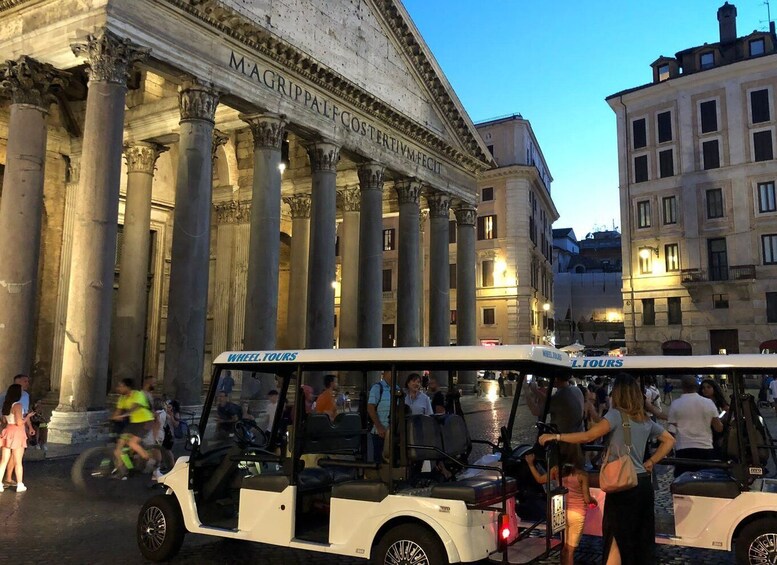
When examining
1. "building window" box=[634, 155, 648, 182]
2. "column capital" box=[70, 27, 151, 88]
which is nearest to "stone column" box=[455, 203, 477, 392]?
"column capital" box=[70, 27, 151, 88]

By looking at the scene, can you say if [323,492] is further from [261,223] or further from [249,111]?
[249,111]

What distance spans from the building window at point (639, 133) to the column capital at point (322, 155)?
87.9 ft

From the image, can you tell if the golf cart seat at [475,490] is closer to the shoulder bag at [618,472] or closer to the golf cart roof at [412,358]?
the shoulder bag at [618,472]

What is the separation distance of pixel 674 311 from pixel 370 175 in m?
23.9

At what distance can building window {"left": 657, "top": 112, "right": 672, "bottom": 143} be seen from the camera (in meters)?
38.4

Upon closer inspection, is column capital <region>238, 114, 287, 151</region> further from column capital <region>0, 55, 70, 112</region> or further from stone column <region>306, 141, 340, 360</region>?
column capital <region>0, 55, 70, 112</region>

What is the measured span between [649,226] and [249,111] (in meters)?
29.1

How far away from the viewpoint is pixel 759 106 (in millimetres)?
35750

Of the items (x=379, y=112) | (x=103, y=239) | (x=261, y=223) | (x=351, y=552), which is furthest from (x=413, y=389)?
(x=379, y=112)

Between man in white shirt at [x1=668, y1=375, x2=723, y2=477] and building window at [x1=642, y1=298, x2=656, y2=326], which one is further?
building window at [x1=642, y1=298, x2=656, y2=326]

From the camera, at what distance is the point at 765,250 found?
3491 cm

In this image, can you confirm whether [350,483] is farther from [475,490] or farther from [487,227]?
[487,227]

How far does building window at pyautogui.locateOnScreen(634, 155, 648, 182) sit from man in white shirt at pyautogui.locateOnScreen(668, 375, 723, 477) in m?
35.4

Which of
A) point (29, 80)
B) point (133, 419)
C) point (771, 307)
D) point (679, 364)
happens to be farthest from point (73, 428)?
point (771, 307)
